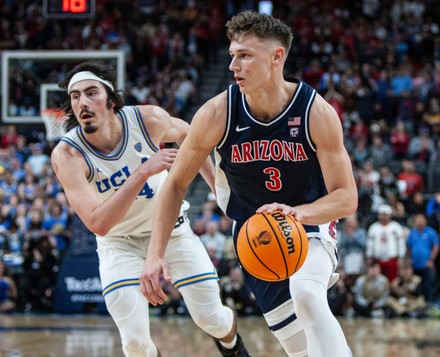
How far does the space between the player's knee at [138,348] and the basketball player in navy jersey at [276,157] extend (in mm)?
1139

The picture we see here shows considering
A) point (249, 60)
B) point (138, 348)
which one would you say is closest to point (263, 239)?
point (249, 60)

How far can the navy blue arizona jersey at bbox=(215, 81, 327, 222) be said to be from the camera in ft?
15.0

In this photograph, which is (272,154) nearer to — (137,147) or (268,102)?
(268,102)

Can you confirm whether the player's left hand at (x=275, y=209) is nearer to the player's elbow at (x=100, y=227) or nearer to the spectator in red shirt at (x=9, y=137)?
the player's elbow at (x=100, y=227)

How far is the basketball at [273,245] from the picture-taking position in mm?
4059

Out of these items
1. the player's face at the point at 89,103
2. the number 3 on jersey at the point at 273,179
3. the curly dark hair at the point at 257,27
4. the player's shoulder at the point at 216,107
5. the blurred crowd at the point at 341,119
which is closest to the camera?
the curly dark hair at the point at 257,27

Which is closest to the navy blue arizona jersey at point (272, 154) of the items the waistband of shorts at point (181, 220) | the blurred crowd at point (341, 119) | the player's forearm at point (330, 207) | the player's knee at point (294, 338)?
the player's forearm at point (330, 207)

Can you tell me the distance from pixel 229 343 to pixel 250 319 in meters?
6.88

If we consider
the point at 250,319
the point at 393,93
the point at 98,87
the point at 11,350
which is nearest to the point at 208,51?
the point at 393,93

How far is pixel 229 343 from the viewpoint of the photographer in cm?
612

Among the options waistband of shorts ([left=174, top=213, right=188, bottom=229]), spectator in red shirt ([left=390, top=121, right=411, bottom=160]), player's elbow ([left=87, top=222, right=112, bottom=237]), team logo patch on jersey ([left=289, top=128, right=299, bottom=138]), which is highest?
team logo patch on jersey ([left=289, top=128, right=299, bottom=138])

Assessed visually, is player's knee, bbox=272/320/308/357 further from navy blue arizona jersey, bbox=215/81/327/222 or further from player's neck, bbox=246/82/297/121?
player's neck, bbox=246/82/297/121

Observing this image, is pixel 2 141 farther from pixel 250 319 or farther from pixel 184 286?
pixel 184 286

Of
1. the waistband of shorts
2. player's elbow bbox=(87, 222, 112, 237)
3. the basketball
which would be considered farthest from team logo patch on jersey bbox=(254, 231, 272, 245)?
the waistband of shorts
